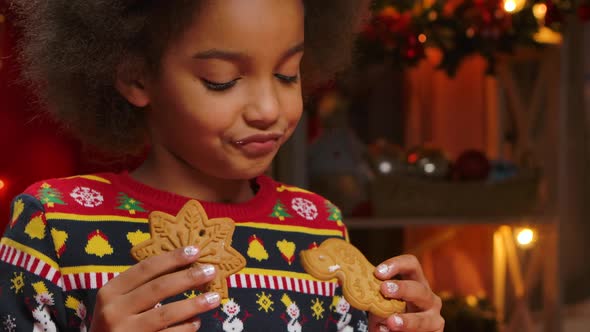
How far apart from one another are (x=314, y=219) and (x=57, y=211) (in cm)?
30

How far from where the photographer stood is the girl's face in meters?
0.79

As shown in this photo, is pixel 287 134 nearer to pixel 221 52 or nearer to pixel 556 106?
pixel 221 52

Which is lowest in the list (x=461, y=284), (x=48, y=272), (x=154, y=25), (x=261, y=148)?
(x=461, y=284)

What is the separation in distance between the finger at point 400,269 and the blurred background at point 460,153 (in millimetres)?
537

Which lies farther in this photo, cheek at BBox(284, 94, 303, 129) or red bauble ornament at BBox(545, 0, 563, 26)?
red bauble ornament at BBox(545, 0, 563, 26)

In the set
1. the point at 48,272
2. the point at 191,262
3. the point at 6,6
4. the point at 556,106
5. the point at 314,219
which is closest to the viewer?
the point at 191,262

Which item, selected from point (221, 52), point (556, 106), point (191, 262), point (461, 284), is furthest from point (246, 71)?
point (461, 284)

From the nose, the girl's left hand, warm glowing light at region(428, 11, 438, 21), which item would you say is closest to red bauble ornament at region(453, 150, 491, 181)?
warm glowing light at region(428, 11, 438, 21)

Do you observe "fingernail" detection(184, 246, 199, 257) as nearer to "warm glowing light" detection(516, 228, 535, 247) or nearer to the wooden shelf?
the wooden shelf

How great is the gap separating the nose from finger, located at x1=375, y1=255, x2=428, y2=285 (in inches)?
7.2

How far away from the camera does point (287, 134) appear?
2.82ft

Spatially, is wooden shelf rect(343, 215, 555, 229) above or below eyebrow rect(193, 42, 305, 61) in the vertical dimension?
below

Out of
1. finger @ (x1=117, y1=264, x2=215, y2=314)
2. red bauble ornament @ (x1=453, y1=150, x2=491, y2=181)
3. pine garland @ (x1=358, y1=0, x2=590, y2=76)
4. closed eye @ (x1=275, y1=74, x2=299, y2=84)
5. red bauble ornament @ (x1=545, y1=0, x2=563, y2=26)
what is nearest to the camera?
finger @ (x1=117, y1=264, x2=215, y2=314)

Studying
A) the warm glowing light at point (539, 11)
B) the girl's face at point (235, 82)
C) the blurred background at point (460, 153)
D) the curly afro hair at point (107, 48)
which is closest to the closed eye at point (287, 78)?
the girl's face at point (235, 82)
